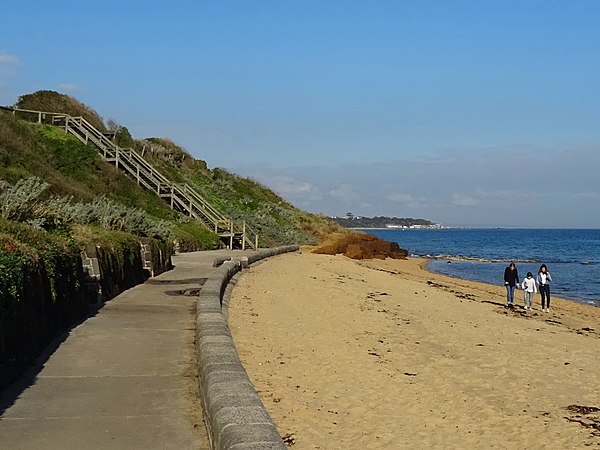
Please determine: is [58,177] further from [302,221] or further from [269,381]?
[302,221]

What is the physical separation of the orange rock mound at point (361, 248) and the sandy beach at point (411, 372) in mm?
26329

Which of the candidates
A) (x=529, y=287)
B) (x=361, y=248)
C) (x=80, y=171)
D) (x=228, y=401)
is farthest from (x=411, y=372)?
(x=361, y=248)

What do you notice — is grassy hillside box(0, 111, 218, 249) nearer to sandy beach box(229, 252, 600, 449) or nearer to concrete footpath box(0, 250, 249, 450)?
sandy beach box(229, 252, 600, 449)

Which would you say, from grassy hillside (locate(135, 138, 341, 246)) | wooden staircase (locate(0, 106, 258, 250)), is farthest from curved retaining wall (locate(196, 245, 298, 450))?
grassy hillside (locate(135, 138, 341, 246))

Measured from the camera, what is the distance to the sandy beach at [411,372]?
780cm

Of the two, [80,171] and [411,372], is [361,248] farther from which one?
[411,372]

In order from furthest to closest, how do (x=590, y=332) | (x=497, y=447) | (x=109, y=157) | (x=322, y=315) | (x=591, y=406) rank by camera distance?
1. (x=109, y=157)
2. (x=590, y=332)
3. (x=322, y=315)
4. (x=591, y=406)
5. (x=497, y=447)

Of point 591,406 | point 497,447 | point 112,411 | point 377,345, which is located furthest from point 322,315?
point 112,411

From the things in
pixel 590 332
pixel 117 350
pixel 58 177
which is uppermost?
pixel 58 177

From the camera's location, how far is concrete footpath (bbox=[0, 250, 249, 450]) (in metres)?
5.30

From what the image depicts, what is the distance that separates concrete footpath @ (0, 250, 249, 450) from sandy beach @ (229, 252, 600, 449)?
122cm

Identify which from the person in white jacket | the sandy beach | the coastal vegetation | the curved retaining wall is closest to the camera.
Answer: the curved retaining wall

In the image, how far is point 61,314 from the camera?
9.14 m

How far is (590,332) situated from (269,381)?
1248 centimetres
